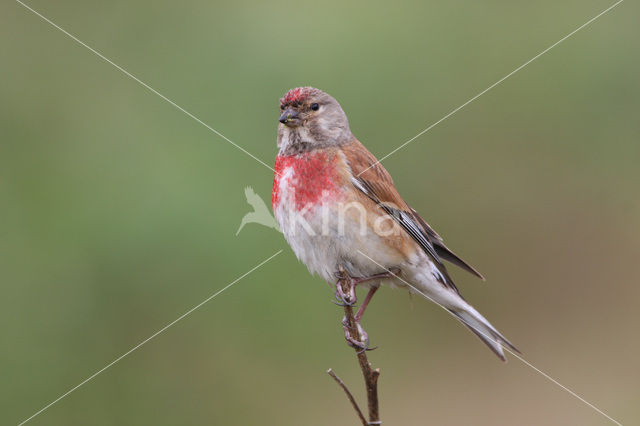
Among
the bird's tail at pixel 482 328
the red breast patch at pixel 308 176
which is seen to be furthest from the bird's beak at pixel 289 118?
the bird's tail at pixel 482 328

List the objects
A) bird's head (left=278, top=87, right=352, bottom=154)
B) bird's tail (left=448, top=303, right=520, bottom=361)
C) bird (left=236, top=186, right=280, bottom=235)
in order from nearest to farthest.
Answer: bird's head (left=278, top=87, right=352, bottom=154), bird's tail (left=448, top=303, right=520, bottom=361), bird (left=236, top=186, right=280, bottom=235)

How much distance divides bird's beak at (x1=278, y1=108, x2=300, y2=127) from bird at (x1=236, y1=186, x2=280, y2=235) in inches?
28.1

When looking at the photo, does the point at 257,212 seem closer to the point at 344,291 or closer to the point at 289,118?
the point at 289,118

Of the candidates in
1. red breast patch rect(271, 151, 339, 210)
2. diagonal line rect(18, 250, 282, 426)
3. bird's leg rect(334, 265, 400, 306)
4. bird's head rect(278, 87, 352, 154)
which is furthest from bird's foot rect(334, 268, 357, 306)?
diagonal line rect(18, 250, 282, 426)

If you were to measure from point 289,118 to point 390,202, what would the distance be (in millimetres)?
853

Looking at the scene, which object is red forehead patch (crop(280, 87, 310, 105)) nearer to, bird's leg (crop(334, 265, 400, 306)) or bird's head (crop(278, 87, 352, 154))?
bird's head (crop(278, 87, 352, 154))

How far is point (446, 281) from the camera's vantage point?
4.79 m

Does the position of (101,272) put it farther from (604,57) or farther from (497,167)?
(604,57)

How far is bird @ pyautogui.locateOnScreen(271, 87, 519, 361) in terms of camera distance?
4.29m

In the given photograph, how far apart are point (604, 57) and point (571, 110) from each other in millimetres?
564

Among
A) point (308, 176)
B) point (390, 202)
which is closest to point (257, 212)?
point (308, 176)

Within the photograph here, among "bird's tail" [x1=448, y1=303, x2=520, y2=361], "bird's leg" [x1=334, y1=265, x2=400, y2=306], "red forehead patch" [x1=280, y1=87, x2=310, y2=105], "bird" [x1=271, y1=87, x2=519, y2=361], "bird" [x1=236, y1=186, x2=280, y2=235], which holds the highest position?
"red forehead patch" [x1=280, y1=87, x2=310, y2=105]

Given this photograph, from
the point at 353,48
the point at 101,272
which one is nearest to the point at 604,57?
the point at 353,48

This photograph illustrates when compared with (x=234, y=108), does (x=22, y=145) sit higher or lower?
higher
